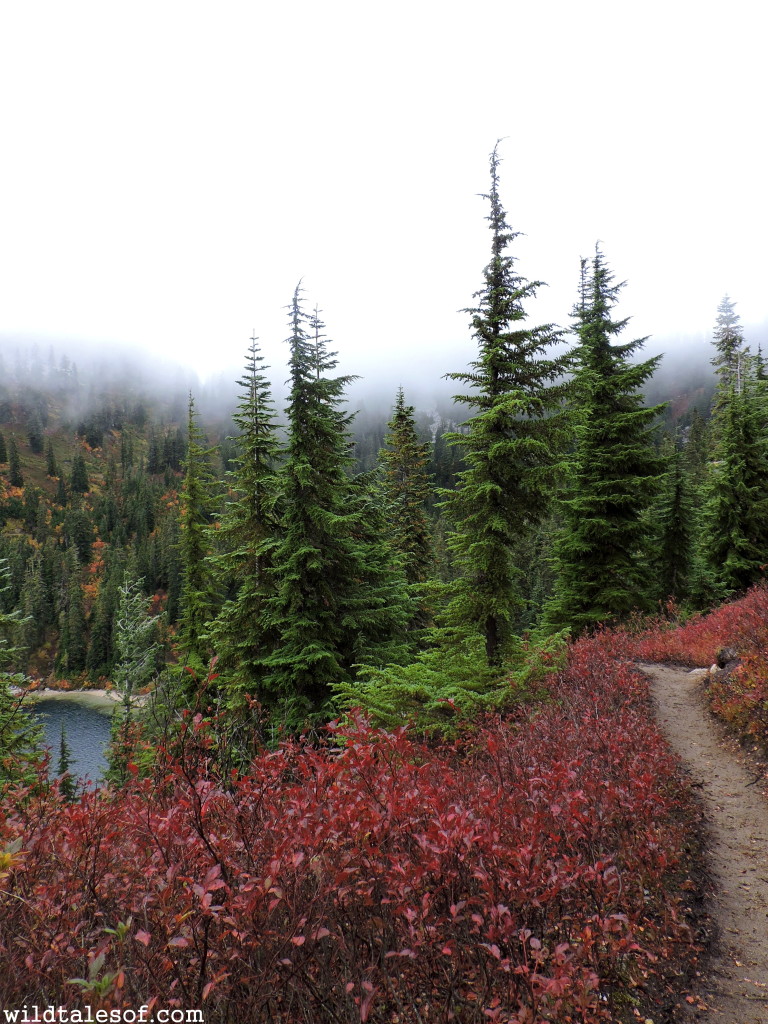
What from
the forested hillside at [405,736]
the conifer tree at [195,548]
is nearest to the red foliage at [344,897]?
the forested hillside at [405,736]

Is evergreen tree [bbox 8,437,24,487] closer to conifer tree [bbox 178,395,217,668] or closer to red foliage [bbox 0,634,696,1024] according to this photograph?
conifer tree [bbox 178,395,217,668]

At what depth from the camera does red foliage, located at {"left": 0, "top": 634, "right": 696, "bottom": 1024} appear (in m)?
2.72

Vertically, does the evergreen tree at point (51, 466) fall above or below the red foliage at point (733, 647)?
above

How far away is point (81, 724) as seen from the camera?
228ft

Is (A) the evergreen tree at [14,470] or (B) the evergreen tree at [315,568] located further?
(A) the evergreen tree at [14,470]

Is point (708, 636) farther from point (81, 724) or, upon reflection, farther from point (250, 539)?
point (81, 724)

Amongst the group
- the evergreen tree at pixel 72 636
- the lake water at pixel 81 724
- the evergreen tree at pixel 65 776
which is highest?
the evergreen tree at pixel 65 776

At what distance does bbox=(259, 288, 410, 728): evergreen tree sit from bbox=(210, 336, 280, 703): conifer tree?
1.55 feet

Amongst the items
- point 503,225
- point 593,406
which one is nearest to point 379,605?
point 593,406

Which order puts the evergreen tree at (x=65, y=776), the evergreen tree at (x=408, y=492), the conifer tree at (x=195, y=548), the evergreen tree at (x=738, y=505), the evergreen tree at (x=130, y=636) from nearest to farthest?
the evergreen tree at (x=65, y=776), the evergreen tree at (x=738, y=505), the evergreen tree at (x=130, y=636), the conifer tree at (x=195, y=548), the evergreen tree at (x=408, y=492)

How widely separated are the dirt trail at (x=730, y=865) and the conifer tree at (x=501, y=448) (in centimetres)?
405

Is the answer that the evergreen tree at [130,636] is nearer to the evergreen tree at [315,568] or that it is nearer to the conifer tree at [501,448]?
the evergreen tree at [315,568]

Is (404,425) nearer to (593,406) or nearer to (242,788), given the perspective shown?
(593,406)

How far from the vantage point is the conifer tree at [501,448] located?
1163cm
